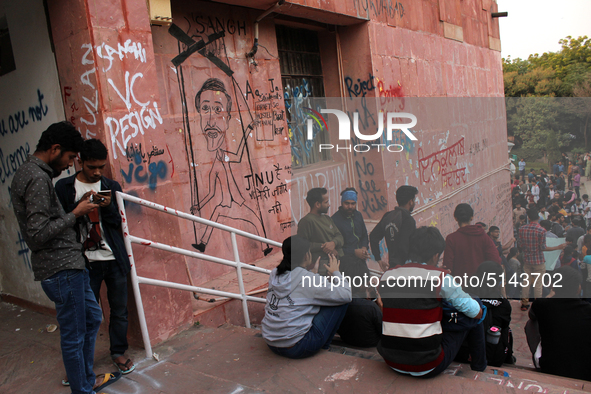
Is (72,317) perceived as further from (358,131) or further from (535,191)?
(358,131)

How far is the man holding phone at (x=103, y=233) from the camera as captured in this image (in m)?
2.89

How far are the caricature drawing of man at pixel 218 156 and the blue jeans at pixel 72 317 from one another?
7.66 ft

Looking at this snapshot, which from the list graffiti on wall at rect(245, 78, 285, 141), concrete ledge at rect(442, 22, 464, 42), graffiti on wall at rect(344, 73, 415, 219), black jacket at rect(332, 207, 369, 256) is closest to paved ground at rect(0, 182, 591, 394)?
black jacket at rect(332, 207, 369, 256)

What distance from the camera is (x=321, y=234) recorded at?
3539 millimetres

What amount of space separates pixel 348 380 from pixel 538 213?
170cm

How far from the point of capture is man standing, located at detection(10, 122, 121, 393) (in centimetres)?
245

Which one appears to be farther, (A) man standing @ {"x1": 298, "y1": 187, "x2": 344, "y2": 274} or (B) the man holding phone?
(A) man standing @ {"x1": 298, "y1": 187, "x2": 344, "y2": 274}

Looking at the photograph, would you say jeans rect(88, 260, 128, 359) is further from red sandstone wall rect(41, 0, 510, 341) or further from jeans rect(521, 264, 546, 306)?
jeans rect(521, 264, 546, 306)

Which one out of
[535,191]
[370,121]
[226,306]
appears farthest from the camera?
[370,121]

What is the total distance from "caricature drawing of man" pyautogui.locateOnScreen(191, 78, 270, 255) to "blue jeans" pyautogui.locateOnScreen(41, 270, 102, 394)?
7.66 ft

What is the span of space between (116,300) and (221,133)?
2.67 m

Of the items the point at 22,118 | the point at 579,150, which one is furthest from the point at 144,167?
the point at 579,150

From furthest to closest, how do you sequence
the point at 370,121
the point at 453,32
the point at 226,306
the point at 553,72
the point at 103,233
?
the point at 553,72
the point at 453,32
the point at 370,121
the point at 226,306
the point at 103,233

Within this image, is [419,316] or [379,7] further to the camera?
[379,7]
